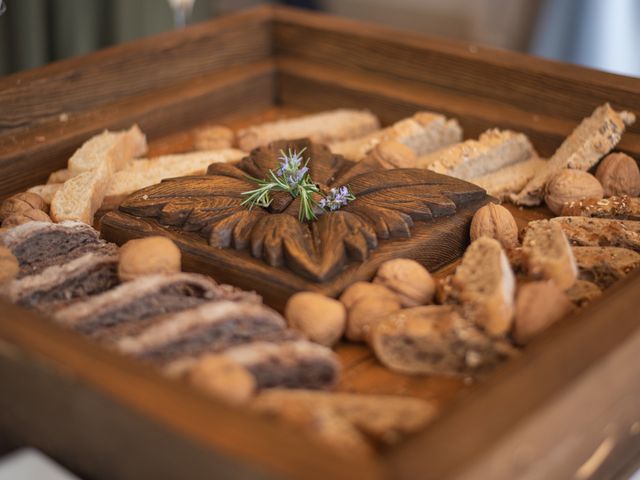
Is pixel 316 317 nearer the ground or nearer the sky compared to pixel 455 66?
nearer the ground

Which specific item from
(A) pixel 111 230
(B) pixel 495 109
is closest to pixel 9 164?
(A) pixel 111 230

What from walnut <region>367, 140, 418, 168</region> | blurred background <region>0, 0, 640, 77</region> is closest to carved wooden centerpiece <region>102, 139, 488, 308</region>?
walnut <region>367, 140, 418, 168</region>

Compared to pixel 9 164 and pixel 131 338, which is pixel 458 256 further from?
pixel 9 164

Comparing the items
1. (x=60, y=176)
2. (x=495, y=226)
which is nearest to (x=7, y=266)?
(x=60, y=176)

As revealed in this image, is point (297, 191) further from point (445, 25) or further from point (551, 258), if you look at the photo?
point (445, 25)

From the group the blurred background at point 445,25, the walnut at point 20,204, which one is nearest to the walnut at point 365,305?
the walnut at point 20,204

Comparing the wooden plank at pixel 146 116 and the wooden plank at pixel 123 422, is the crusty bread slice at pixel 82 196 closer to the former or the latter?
the wooden plank at pixel 146 116
